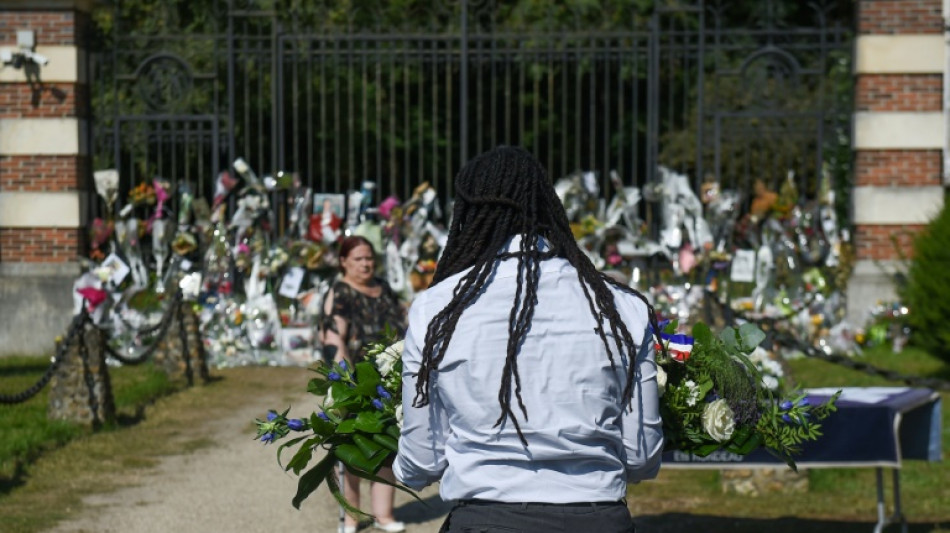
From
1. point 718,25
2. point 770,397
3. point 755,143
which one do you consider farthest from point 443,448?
point 755,143

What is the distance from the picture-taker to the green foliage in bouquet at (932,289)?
1247 cm

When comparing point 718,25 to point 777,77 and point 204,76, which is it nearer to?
point 777,77

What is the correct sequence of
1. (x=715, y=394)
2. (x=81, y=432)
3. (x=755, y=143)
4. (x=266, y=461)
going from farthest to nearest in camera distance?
1. (x=755, y=143)
2. (x=81, y=432)
3. (x=266, y=461)
4. (x=715, y=394)

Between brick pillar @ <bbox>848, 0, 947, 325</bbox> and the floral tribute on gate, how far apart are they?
10510 mm

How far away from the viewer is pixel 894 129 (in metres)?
14.7

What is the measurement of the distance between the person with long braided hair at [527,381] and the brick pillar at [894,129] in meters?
11.6

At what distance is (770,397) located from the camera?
4.80 metres

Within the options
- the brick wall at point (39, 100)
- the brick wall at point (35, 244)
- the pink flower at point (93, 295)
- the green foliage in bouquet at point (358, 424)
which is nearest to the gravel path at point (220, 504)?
the green foliage in bouquet at point (358, 424)

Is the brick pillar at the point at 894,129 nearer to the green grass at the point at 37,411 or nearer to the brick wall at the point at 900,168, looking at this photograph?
the brick wall at the point at 900,168

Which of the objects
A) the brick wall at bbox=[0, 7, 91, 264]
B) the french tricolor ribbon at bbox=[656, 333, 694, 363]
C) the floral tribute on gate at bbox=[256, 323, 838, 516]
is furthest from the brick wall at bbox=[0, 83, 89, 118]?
the french tricolor ribbon at bbox=[656, 333, 694, 363]

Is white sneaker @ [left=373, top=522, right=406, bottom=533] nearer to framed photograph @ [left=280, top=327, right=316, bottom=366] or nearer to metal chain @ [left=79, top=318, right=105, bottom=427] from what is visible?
metal chain @ [left=79, top=318, right=105, bottom=427]

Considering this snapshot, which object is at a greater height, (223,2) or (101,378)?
(223,2)

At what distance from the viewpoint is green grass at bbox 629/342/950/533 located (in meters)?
8.05

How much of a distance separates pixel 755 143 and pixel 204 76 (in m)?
13.7
